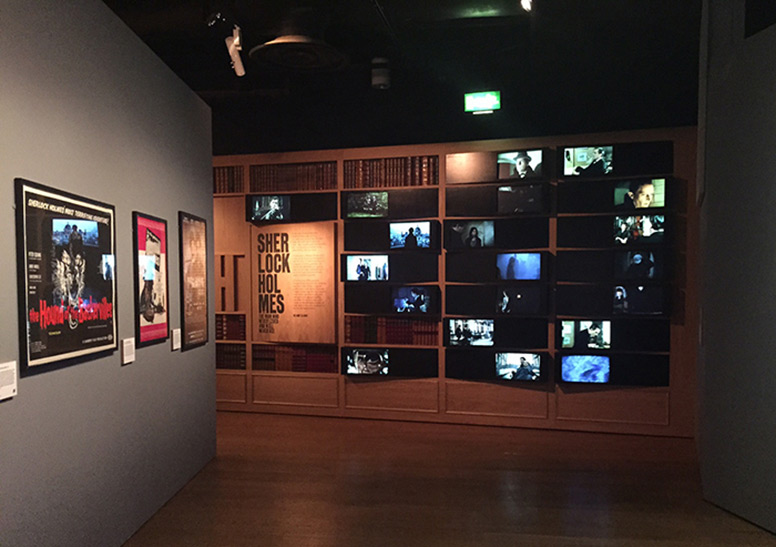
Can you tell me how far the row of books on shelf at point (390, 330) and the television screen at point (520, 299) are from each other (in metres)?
0.76

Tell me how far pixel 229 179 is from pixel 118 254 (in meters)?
3.07

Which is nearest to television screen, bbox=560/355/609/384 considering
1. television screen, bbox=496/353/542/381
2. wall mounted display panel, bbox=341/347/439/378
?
television screen, bbox=496/353/542/381

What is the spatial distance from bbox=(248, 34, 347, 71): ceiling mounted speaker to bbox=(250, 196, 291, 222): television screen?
155cm

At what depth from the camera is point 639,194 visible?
478 cm

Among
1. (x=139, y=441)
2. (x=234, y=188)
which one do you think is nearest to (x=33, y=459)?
(x=139, y=441)

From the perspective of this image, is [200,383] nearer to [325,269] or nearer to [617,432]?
[325,269]

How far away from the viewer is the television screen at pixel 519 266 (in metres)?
5.00

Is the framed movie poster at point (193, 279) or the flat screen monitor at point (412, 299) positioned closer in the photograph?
the framed movie poster at point (193, 279)

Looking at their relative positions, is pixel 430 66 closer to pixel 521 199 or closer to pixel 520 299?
pixel 521 199

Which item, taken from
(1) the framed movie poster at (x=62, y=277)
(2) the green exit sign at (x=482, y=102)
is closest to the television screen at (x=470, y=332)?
(2) the green exit sign at (x=482, y=102)

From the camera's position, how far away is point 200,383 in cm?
393

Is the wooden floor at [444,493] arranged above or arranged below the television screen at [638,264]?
below

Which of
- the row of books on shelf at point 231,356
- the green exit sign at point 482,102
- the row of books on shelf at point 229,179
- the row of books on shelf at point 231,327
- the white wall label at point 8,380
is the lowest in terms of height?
A: the row of books on shelf at point 231,356

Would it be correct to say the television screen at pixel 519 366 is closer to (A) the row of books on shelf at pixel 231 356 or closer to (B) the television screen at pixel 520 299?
(B) the television screen at pixel 520 299
